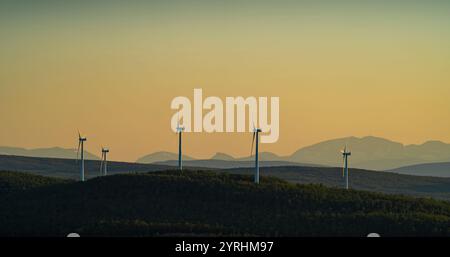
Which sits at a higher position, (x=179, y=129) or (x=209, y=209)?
(x=179, y=129)

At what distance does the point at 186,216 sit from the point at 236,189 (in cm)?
1390

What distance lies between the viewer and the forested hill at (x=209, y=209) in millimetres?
118625

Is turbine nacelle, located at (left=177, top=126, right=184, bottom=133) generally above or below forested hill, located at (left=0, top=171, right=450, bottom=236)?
above

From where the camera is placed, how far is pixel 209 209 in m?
130

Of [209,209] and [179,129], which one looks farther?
[179,129]

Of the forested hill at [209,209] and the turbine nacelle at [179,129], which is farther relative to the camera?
the turbine nacelle at [179,129]

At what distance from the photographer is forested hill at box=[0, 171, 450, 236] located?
119 meters

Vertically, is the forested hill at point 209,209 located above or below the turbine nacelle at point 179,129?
below

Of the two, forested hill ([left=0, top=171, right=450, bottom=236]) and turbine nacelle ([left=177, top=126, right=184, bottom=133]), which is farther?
turbine nacelle ([left=177, top=126, right=184, bottom=133])
